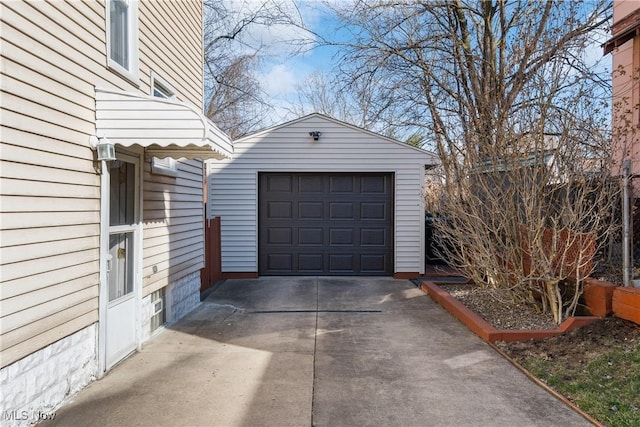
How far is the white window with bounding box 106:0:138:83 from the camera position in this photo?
415cm

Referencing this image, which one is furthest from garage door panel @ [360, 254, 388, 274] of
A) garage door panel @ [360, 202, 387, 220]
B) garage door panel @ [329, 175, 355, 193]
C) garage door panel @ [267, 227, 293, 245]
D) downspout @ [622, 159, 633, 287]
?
downspout @ [622, 159, 633, 287]

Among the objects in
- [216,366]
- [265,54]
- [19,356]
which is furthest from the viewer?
[265,54]

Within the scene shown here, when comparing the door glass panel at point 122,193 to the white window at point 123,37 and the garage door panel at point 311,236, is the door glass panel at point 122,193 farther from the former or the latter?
the garage door panel at point 311,236

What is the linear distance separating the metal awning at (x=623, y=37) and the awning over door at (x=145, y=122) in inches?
278

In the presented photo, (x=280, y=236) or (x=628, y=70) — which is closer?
(x=628, y=70)

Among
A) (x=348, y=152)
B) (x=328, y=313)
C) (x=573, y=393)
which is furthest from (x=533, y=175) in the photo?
(x=348, y=152)

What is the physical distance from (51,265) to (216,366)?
1777 millimetres

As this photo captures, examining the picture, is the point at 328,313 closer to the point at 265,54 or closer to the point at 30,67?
the point at 30,67

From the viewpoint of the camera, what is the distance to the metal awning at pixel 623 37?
6807 millimetres

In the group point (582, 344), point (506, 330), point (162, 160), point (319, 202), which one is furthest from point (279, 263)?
point (582, 344)

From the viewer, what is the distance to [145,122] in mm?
3760

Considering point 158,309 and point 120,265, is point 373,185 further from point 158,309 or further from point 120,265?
→ point 120,265

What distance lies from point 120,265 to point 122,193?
0.74 m

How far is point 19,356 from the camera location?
279 centimetres
